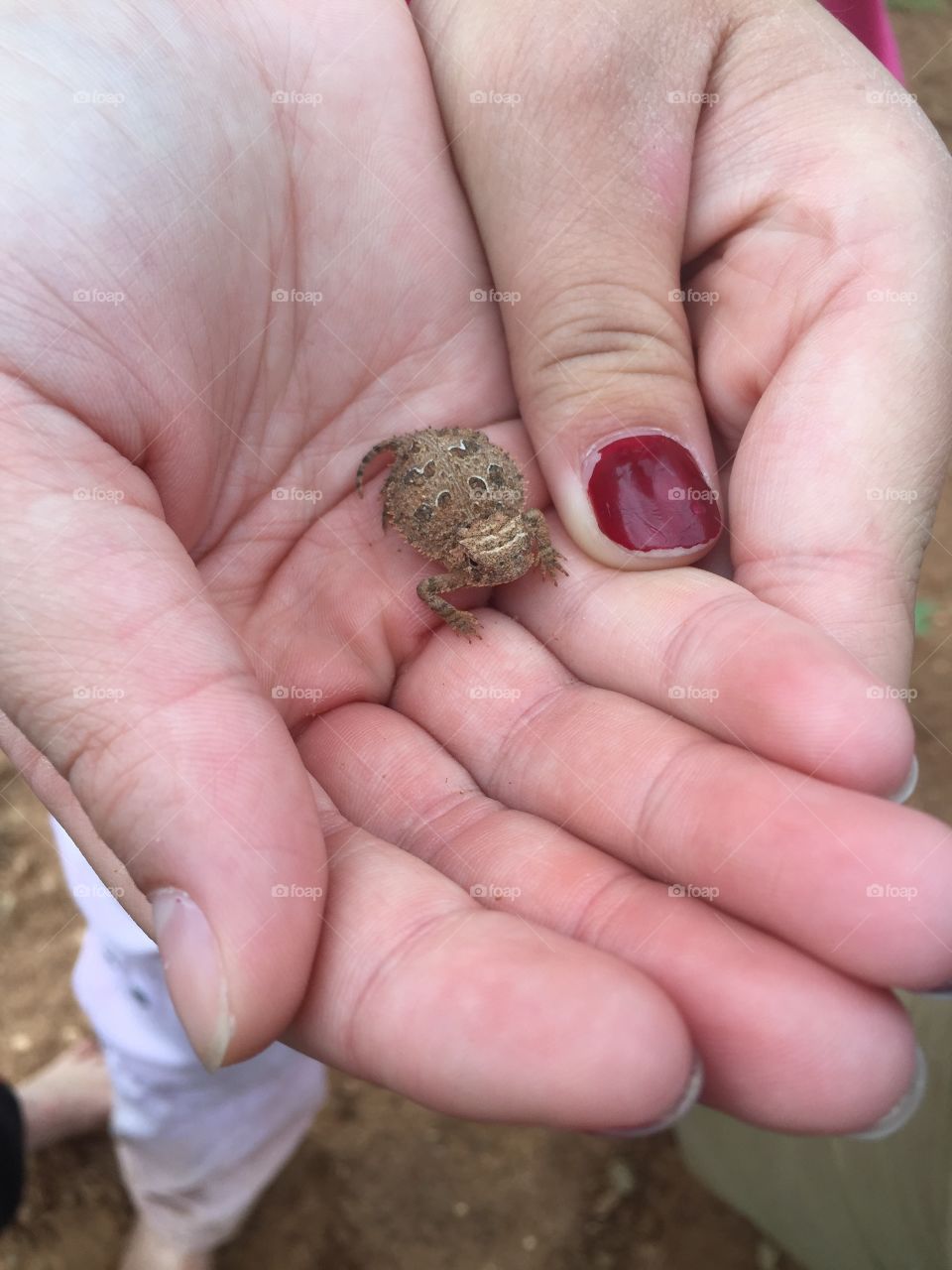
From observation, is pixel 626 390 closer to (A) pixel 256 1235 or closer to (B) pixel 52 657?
(B) pixel 52 657

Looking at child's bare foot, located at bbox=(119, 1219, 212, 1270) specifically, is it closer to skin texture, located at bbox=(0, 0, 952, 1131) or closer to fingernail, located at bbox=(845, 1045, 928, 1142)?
skin texture, located at bbox=(0, 0, 952, 1131)

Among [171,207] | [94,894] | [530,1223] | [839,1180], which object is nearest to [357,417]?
[171,207]

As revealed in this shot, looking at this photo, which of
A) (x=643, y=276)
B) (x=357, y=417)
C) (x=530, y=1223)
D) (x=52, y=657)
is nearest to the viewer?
(x=52, y=657)
